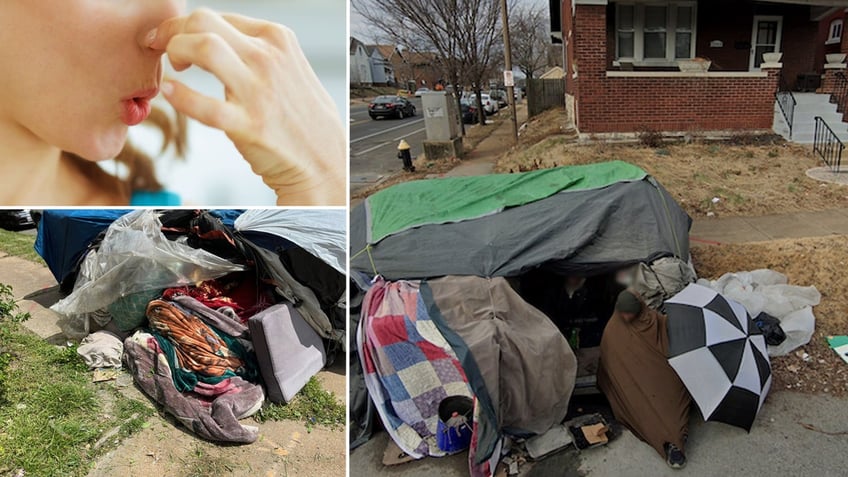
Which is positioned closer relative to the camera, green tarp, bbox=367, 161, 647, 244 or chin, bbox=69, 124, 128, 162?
chin, bbox=69, 124, 128, 162

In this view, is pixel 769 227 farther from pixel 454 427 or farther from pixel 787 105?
pixel 787 105

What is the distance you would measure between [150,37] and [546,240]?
3.51m

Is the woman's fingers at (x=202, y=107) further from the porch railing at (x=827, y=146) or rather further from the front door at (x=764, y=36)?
the front door at (x=764, y=36)

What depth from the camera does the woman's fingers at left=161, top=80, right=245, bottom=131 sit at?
3.90 ft

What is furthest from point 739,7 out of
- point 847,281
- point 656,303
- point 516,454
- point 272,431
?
point 272,431

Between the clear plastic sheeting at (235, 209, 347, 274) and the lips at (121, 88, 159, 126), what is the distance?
1645 millimetres

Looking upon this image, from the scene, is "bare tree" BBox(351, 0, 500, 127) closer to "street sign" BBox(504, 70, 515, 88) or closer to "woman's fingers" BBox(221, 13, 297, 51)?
"street sign" BBox(504, 70, 515, 88)

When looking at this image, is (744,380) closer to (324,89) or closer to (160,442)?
(324,89)

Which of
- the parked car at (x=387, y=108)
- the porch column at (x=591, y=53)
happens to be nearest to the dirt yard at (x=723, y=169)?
the porch column at (x=591, y=53)

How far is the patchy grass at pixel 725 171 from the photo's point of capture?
7.13 metres

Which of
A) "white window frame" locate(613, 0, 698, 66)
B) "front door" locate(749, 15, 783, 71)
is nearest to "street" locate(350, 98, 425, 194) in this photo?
"white window frame" locate(613, 0, 698, 66)

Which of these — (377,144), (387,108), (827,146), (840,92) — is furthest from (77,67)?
(387,108)

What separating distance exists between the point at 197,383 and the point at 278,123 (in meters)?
3.87

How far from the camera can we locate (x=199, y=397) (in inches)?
169
